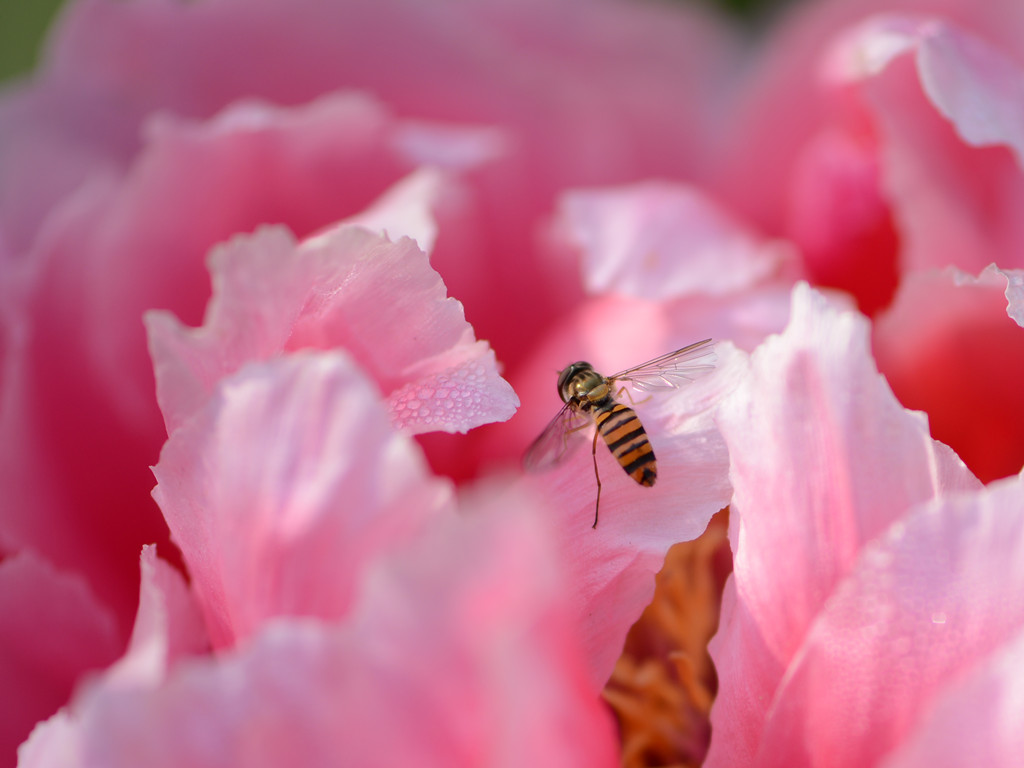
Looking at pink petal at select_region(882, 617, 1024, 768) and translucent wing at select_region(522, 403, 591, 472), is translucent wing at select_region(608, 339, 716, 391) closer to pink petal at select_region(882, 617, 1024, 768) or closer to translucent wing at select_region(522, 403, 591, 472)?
translucent wing at select_region(522, 403, 591, 472)

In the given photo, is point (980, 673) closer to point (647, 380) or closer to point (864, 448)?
point (864, 448)

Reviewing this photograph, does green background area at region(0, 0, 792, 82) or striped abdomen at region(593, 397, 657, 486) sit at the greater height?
green background area at region(0, 0, 792, 82)

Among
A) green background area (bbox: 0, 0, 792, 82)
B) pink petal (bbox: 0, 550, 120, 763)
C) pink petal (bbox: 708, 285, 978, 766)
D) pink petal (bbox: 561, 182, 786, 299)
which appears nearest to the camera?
pink petal (bbox: 708, 285, 978, 766)

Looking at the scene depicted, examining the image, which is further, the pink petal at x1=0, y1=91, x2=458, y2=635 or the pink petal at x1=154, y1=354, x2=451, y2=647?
the pink petal at x1=0, y1=91, x2=458, y2=635

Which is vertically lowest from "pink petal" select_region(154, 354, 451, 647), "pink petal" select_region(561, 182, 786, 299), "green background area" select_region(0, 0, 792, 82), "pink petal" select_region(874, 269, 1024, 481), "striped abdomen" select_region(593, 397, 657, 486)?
"pink petal" select_region(874, 269, 1024, 481)

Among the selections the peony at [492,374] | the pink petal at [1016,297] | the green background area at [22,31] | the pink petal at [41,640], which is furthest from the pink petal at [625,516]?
the green background area at [22,31]

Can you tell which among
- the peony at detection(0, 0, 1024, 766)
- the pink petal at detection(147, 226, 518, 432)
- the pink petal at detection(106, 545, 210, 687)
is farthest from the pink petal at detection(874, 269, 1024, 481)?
the pink petal at detection(106, 545, 210, 687)

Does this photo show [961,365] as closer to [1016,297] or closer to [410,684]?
[1016,297]
